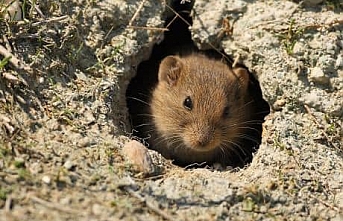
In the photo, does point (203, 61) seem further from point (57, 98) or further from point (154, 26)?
point (57, 98)

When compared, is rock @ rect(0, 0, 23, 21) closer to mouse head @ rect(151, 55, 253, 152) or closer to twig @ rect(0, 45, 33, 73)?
twig @ rect(0, 45, 33, 73)

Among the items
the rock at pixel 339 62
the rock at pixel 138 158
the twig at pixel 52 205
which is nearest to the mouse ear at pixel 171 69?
the rock at pixel 138 158

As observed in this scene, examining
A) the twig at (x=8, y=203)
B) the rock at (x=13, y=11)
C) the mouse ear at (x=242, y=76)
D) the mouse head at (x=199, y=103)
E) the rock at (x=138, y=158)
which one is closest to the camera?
the twig at (x=8, y=203)

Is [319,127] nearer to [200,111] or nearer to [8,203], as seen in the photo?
[200,111]

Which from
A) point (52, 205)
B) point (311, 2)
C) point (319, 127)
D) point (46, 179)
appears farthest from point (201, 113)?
point (52, 205)

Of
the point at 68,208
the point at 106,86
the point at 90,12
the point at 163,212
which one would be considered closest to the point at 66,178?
the point at 68,208

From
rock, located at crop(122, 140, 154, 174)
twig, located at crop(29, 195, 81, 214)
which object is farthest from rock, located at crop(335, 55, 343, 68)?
twig, located at crop(29, 195, 81, 214)

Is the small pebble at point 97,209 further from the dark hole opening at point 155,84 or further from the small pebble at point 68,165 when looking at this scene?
the dark hole opening at point 155,84
